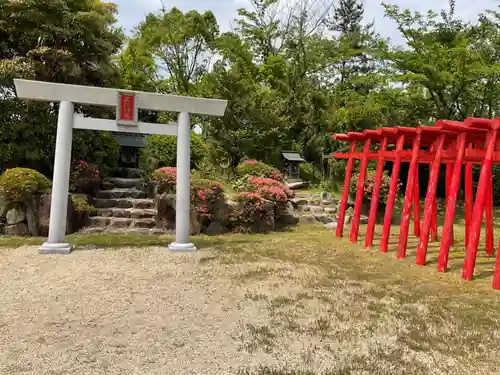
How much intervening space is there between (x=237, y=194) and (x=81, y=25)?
6656 millimetres

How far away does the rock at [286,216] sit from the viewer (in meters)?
11.6

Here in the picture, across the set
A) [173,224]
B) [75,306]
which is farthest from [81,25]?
[75,306]

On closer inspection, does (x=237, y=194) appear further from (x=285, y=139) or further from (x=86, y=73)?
(x=285, y=139)

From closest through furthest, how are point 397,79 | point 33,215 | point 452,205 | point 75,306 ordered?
point 75,306
point 452,205
point 33,215
point 397,79

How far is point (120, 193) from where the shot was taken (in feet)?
39.3

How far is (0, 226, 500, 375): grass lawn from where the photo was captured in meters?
3.32

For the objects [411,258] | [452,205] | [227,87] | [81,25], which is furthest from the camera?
[227,87]

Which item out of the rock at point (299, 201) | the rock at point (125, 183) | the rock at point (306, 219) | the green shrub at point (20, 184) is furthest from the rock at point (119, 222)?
the rock at point (299, 201)

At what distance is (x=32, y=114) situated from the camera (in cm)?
1077

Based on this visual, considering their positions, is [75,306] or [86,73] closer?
[75,306]

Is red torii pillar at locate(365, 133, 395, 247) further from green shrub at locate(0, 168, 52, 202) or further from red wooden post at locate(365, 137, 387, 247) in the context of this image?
green shrub at locate(0, 168, 52, 202)

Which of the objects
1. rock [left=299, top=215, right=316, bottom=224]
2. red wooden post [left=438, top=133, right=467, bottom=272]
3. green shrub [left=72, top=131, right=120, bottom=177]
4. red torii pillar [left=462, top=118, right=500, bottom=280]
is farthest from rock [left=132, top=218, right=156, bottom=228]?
red torii pillar [left=462, top=118, right=500, bottom=280]

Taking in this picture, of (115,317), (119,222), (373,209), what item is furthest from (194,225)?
(115,317)

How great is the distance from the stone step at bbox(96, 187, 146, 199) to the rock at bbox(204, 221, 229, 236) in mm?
3194
